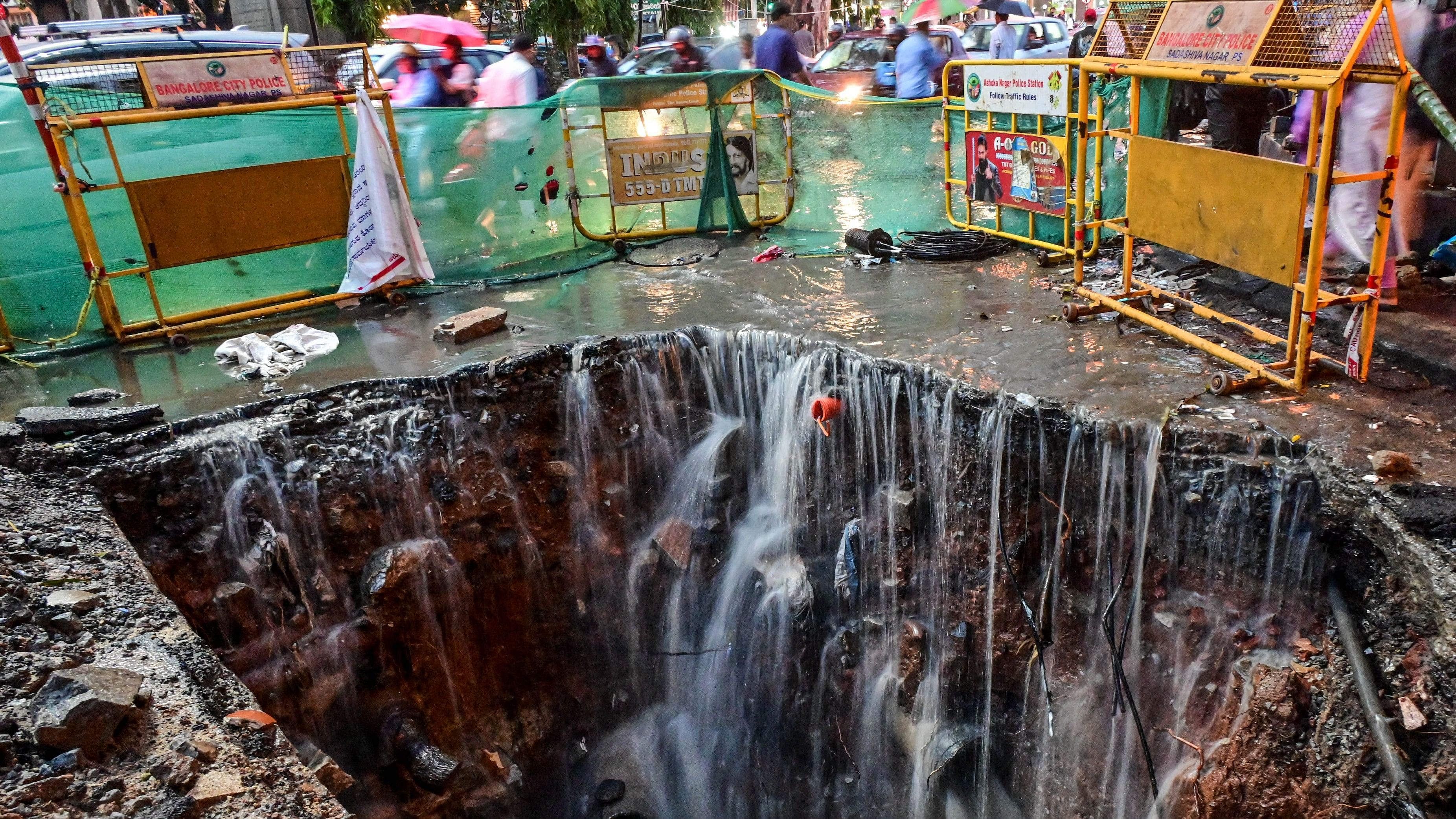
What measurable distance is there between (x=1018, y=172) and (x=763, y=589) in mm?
3989

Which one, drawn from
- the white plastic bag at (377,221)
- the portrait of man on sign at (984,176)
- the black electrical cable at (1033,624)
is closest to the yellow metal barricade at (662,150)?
the white plastic bag at (377,221)

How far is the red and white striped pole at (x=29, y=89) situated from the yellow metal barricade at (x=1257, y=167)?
265 inches

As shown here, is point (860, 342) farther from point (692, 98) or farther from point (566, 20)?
point (566, 20)

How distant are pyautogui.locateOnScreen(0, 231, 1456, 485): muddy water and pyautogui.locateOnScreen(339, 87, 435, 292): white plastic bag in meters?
0.27

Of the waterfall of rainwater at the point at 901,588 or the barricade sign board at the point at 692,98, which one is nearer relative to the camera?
the waterfall of rainwater at the point at 901,588

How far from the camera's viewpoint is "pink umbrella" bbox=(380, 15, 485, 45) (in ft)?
40.4

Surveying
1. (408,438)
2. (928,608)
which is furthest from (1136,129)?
(408,438)

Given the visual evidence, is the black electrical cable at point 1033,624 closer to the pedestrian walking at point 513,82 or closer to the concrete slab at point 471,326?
the concrete slab at point 471,326

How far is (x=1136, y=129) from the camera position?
6.21 meters

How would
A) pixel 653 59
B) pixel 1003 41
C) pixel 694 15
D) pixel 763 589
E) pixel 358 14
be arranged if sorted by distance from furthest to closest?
pixel 694 15 < pixel 653 59 < pixel 358 14 < pixel 1003 41 < pixel 763 589

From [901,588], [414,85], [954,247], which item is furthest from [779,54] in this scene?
[901,588]

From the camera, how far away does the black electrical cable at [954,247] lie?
8.16 meters

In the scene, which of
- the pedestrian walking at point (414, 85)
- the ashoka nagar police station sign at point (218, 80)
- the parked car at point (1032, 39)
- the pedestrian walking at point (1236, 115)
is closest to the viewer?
the ashoka nagar police station sign at point (218, 80)

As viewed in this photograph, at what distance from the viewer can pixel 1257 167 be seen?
16.5 feet
